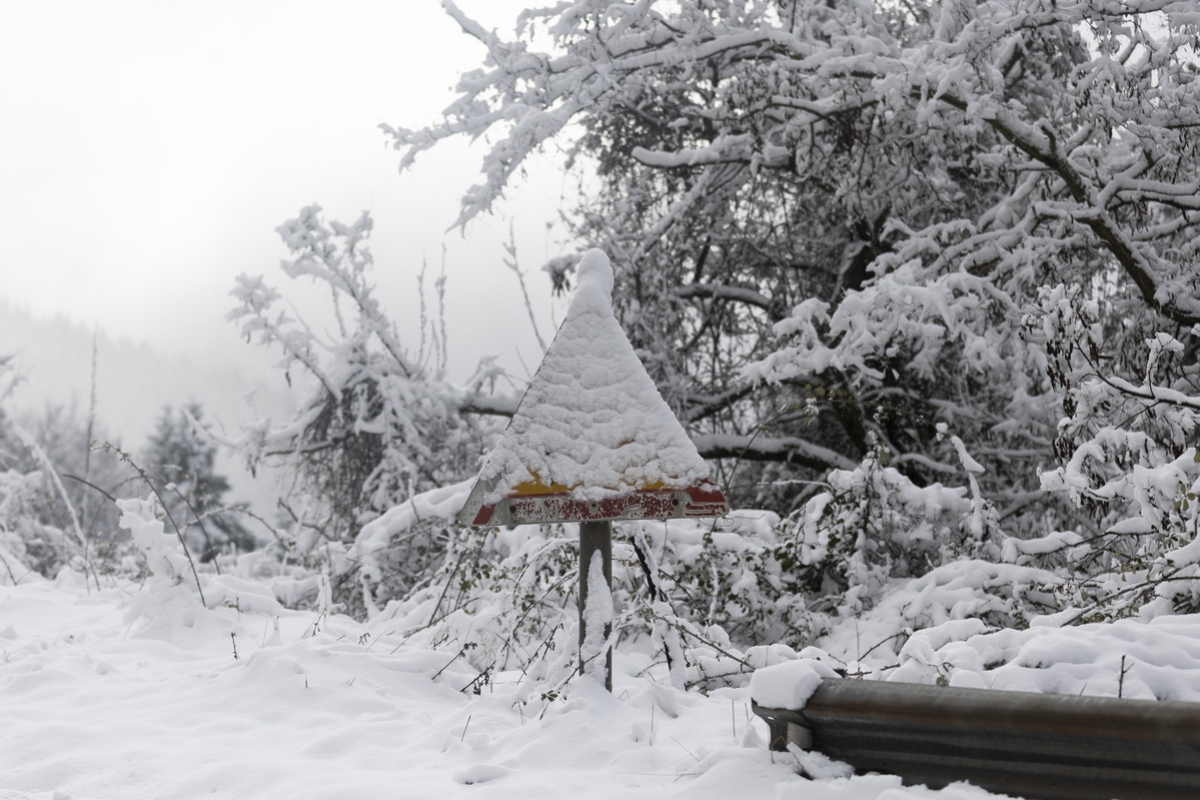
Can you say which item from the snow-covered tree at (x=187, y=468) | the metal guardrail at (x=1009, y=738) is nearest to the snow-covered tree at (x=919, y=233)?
the metal guardrail at (x=1009, y=738)

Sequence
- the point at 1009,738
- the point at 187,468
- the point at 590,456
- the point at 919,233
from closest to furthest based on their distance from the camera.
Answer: the point at 1009,738, the point at 590,456, the point at 919,233, the point at 187,468

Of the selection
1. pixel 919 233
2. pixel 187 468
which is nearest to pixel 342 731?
pixel 919 233

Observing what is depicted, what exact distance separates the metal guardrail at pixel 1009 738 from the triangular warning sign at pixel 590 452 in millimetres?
1034

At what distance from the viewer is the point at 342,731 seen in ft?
12.5

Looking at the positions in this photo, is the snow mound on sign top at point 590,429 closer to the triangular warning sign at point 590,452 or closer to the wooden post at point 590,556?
the triangular warning sign at point 590,452

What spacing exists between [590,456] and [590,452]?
2cm

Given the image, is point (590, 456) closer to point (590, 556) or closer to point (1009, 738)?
point (590, 556)

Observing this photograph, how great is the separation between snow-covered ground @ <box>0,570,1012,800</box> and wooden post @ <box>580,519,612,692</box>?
0.19m

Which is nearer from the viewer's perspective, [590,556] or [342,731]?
[342,731]

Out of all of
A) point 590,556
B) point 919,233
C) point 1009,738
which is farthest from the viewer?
point 919,233

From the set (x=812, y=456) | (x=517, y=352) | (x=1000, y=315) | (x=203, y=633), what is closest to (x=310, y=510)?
(x=517, y=352)

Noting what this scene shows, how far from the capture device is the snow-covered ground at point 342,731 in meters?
3.05

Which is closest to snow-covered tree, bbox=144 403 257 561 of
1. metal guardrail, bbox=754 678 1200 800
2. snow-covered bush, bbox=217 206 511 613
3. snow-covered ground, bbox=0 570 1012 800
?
snow-covered bush, bbox=217 206 511 613

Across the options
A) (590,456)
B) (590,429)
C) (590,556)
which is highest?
(590,429)
